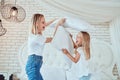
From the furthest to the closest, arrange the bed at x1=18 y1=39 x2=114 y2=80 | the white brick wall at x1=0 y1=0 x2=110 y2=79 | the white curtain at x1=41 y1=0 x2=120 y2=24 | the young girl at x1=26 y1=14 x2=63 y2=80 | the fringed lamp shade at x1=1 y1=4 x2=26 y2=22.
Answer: the white brick wall at x1=0 y1=0 x2=110 y2=79, the bed at x1=18 y1=39 x2=114 y2=80, the fringed lamp shade at x1=1 y1=4 x2=26 y2=22, the white curtain at x1=41 y1=0 x2=120 y2=24, the young girl at x1=26 y1=14 x2=63 y2=80

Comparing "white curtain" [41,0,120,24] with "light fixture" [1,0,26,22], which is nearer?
"white curtain" [41,0,120,24]

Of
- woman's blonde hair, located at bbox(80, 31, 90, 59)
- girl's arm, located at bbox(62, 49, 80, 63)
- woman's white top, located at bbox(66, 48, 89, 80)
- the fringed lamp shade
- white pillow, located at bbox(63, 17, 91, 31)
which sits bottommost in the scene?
woman's white top, located at bbox(66, 48, 89, 80)

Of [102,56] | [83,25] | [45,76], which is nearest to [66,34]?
[83,25]

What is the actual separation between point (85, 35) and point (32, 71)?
85 cm

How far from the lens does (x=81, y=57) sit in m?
2.71

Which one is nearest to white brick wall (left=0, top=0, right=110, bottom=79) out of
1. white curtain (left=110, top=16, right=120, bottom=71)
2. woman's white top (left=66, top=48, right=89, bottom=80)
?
white curtain (left=110, top=16, right=120, bottom=71)

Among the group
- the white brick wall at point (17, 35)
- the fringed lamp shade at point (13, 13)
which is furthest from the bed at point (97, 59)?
the fringed lamp shade at point (13, 13)

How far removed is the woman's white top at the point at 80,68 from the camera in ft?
8.72

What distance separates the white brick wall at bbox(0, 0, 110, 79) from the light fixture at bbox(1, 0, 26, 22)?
0.96 feet

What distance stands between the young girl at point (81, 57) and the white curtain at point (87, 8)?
35 cm

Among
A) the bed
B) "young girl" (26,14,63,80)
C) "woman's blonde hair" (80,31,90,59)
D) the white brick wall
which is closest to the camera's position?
"young girl" (26,14,63,80)

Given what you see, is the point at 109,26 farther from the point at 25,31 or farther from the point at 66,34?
the point at 25,31

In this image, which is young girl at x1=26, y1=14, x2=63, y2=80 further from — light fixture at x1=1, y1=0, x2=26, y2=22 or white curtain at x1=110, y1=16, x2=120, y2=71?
white curtain at x1=110, y1=16, x2=120, y2=71

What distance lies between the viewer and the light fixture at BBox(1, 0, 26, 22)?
3.17m
